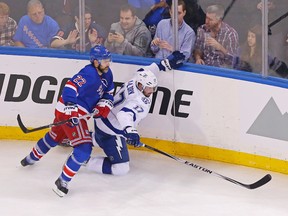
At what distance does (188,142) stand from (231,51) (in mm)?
732

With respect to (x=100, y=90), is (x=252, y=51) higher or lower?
higher

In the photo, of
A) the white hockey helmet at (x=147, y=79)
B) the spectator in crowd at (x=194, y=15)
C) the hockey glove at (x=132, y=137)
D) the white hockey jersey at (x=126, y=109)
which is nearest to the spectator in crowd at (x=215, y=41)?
the spectator in crowd at (x=194, y=15)

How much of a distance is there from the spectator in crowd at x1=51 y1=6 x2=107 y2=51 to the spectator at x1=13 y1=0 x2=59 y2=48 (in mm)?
62

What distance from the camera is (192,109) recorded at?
5441 mm

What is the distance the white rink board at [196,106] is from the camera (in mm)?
5176

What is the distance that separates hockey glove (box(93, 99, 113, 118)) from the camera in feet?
16.8

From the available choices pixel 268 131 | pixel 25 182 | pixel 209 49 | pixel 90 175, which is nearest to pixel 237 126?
pixel 268 131

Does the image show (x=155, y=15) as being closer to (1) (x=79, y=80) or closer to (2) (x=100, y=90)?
(2) (x=100, y=90)

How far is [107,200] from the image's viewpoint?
4.79 metres

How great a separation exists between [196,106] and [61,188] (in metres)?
1.18

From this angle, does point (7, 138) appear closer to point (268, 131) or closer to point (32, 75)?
point (32, 75)

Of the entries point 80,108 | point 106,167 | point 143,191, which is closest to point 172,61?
point 80,108

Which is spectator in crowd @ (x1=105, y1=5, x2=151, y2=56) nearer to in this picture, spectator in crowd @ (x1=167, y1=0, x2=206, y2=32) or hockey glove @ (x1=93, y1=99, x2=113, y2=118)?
spectator in crowd @ (x1=167, y1=0, x2=206, y2=32)

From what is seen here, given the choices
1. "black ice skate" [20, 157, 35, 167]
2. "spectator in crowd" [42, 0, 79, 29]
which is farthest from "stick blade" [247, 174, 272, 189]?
"spectator in crowd" [42, 0, 79, 29]
